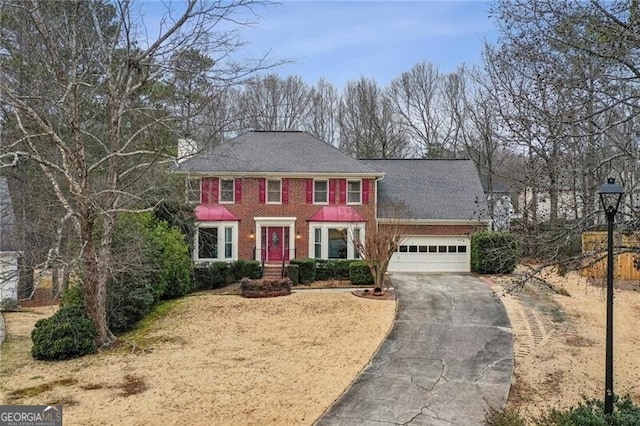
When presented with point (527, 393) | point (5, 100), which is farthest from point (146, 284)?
point (527, 393)

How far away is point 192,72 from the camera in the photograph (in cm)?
1095

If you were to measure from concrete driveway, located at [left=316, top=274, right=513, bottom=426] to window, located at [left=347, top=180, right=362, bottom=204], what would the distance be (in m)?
6.94

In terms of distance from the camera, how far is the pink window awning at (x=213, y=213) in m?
20.6

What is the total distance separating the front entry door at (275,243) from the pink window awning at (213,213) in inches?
70.6

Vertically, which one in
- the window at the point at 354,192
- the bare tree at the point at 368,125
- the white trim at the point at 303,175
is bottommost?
the window at the point at 354,192

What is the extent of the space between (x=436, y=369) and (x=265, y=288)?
8014 millimetres

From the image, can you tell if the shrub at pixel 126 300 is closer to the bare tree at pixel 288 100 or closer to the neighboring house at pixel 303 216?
the neighboring house at pixel 303 216

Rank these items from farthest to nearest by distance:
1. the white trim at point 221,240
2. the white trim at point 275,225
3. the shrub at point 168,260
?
the white trim at point 275,225 < the white trim at point 221,240 < the shrub at point 168,260

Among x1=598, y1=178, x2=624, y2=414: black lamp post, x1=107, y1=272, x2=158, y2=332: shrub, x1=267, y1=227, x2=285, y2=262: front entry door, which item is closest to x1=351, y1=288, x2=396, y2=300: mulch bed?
x1=267, y1=227, x2=285, y2=262: front entry door

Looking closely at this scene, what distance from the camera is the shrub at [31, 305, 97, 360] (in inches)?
399

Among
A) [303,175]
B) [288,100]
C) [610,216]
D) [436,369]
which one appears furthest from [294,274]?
[288,100]

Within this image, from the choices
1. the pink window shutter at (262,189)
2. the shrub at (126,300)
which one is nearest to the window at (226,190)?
the pink window shutter at (262,189)

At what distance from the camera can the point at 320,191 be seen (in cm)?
2131

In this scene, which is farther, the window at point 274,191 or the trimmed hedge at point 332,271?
the window at point 274,191
